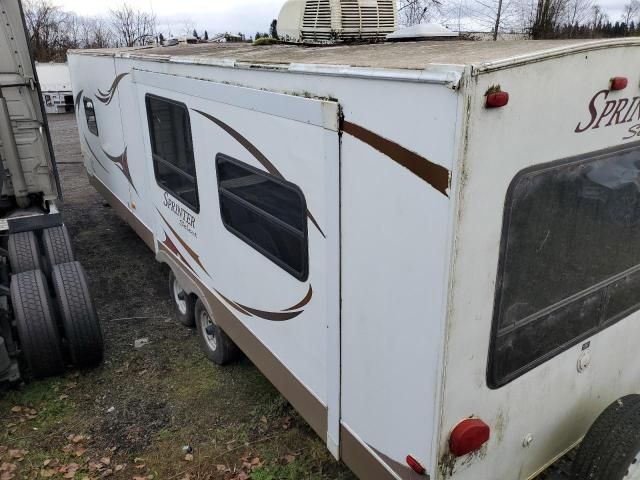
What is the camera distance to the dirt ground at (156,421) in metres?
3.68

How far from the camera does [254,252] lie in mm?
3389

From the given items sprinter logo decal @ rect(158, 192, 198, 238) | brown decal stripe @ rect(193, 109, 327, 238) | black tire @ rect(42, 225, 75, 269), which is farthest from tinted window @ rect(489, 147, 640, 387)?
black tire @ rect(42, 225, 75, 269)

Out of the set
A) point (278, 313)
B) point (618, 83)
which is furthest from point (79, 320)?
point (618, 83)

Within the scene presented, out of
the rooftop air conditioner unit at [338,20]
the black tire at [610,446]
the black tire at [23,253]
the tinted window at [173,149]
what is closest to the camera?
the black tire at [610,446]

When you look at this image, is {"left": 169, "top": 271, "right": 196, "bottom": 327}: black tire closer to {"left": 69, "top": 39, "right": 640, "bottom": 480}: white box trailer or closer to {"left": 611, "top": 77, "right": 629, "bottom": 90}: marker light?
{"left": 69, "top": 39, "right": 640, "bottom": 480}: white box trailer

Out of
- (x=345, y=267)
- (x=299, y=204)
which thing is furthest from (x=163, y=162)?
(x=345, y=267)

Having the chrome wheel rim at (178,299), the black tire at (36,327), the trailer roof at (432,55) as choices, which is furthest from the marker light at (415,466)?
the chrome wheel rim at (178,299)

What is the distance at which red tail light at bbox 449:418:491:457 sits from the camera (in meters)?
2.16

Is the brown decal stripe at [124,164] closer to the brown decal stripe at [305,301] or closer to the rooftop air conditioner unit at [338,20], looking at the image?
the rooftop air conditioner unit at [338,20]

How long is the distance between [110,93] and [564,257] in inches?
207

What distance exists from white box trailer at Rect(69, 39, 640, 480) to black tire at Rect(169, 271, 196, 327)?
1.76 metres

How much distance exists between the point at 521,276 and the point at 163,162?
11.4ft

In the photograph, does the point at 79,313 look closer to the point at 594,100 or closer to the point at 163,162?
the point at 163,162

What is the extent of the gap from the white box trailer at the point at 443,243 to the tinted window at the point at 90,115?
13.8 feet
